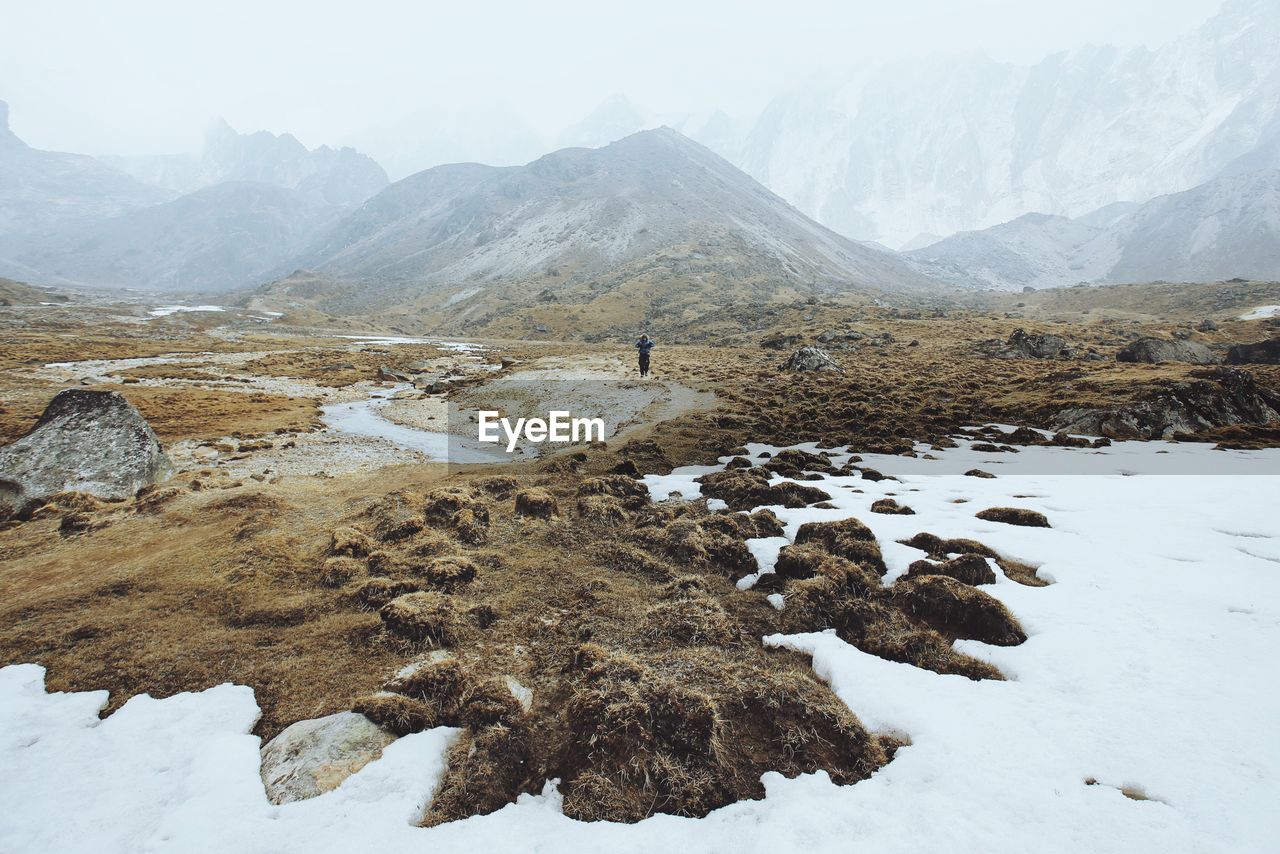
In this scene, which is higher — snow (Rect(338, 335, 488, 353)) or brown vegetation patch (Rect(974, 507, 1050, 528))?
snow (Rect(338, 335, 488, 353))

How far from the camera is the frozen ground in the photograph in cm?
533

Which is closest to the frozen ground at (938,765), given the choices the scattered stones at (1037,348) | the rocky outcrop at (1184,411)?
the rocky outcrop at (1184,411)

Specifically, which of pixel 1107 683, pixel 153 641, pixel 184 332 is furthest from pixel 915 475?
pixel 184 332

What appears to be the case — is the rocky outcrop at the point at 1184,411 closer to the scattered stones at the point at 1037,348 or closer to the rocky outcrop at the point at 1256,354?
the rocky outcrop at the point at 1256,354

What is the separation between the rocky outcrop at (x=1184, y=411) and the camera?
76.8ft

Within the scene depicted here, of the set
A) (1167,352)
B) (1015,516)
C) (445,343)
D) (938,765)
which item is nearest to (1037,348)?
(1167,352)

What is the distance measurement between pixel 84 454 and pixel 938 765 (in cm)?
2709

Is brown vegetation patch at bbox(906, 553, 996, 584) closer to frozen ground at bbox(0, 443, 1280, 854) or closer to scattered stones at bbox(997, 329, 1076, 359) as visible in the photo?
frozen ground at bbox(0, 443, 1280, 854)

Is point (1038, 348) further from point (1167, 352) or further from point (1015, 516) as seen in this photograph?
point (1015, 516)

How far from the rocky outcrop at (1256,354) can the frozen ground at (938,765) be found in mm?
49188

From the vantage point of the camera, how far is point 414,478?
21.4m

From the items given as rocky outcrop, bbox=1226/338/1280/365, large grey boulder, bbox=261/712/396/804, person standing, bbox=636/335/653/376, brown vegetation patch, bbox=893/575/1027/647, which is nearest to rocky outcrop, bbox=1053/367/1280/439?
brown vegetation patch, bbox=893/575/1027/647

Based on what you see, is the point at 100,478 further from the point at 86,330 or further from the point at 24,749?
the point at 86,330

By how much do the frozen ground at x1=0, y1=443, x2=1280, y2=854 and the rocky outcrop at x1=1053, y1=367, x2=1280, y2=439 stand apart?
17046 mm
